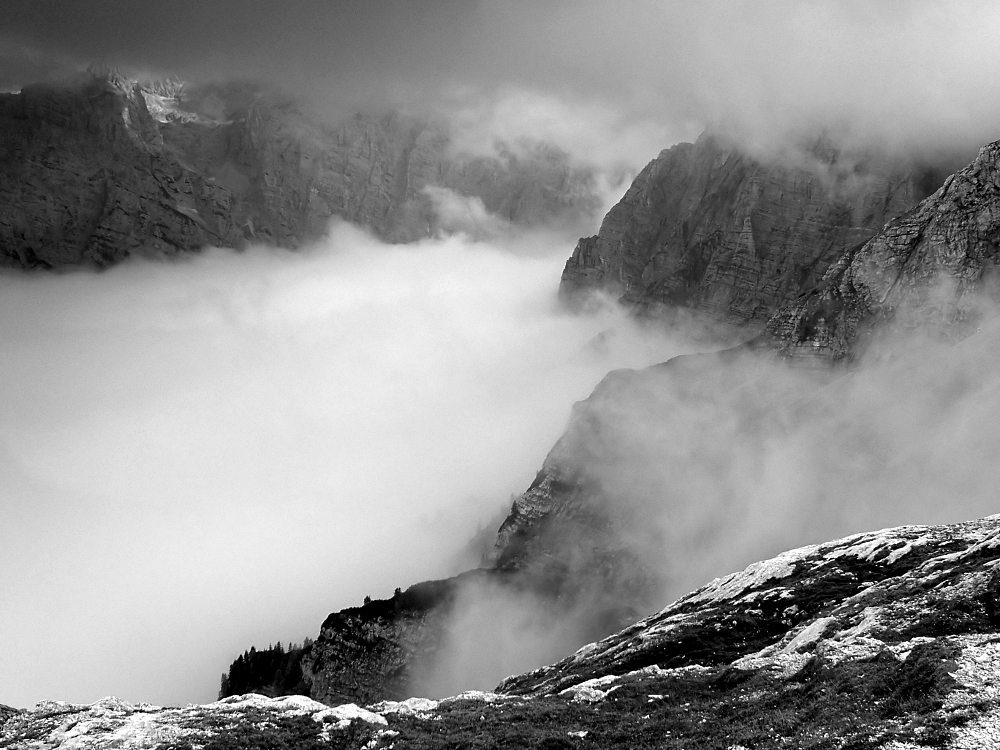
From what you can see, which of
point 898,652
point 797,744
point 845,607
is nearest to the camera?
point 797,744

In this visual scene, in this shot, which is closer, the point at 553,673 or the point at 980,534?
the point at 980,534

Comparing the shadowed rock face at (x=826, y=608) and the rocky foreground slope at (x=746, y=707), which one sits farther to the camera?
the shadowed rock face at (x=826, y=608)

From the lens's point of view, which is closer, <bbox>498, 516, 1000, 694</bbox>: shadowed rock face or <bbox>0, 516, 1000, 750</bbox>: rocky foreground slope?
<bbox>0, 516, 1000, 750</bbox>: rocky foreground slope

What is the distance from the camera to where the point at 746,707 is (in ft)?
188

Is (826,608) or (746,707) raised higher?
(826,608)

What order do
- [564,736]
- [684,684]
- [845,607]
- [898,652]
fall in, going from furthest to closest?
[845,607]
[684,684]
[898,652]
[564,736]

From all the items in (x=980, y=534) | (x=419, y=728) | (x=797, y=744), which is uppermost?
(x=980, y=534)

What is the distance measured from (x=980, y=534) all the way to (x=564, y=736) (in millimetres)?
70758

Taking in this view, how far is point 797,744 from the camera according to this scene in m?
46.3

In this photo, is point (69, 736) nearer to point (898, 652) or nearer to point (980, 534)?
point (898, 652)

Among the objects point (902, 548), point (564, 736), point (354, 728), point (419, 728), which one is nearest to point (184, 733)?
point (354, 728)

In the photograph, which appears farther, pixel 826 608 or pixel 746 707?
pixel 826 608

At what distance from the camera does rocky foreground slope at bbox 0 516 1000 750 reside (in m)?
47.3

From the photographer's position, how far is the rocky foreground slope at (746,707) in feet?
155
